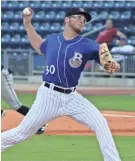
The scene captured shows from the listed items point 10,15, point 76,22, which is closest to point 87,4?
point 10,15

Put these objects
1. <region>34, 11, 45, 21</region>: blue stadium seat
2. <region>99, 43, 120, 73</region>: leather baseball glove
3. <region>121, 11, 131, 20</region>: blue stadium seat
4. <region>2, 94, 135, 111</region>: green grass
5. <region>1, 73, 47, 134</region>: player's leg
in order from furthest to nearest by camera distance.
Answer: <region>34, 11, 45, 21</region>: blue stadium seat
<region>121, 11, 131, 20</region>: blue stadium seat
<region>2, 94, 135, 111</region>: green grass
<region>1, 73, 47, 134</region>: player's leg
<region>99, 43, 120, 73</region>: leather baseball glove

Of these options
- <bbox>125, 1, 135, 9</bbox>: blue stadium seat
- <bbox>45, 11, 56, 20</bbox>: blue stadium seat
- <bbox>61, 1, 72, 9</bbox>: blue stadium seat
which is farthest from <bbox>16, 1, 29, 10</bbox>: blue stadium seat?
<bbox>125, 1, 135, 9</bbox>: blue stadium seat

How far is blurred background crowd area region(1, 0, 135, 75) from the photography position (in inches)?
872

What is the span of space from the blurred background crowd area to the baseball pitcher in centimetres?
1360

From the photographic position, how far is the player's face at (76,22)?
6566 mm

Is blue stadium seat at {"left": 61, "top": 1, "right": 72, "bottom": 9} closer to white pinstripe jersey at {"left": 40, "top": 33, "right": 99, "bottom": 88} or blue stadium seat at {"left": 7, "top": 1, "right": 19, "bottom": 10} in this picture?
blue stadium seat at {"left": 7, "top": 1, "right": 19, "bottom": 10}

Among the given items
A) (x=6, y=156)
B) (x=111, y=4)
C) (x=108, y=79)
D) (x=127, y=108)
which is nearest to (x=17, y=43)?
(x=111, y=4)

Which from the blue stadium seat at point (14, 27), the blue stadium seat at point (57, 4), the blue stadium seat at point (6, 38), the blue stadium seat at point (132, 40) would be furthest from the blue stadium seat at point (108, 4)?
the blue stadium seat at point (6, 38)

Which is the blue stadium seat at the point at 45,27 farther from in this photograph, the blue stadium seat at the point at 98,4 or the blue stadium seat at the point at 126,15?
the blue stadium seat at the point at 126,15

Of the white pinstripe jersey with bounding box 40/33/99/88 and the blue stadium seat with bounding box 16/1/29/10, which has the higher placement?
the blue stadium seat with bounding box 16/1/29/10

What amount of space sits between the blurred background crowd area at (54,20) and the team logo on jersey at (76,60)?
13674 millimetres

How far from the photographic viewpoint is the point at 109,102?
1543 centimetres

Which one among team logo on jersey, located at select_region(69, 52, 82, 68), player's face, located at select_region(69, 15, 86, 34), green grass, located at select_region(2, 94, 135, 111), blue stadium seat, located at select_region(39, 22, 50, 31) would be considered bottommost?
green grass, located at select_region(2, 94, 135, 111)

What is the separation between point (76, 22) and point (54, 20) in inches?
704
